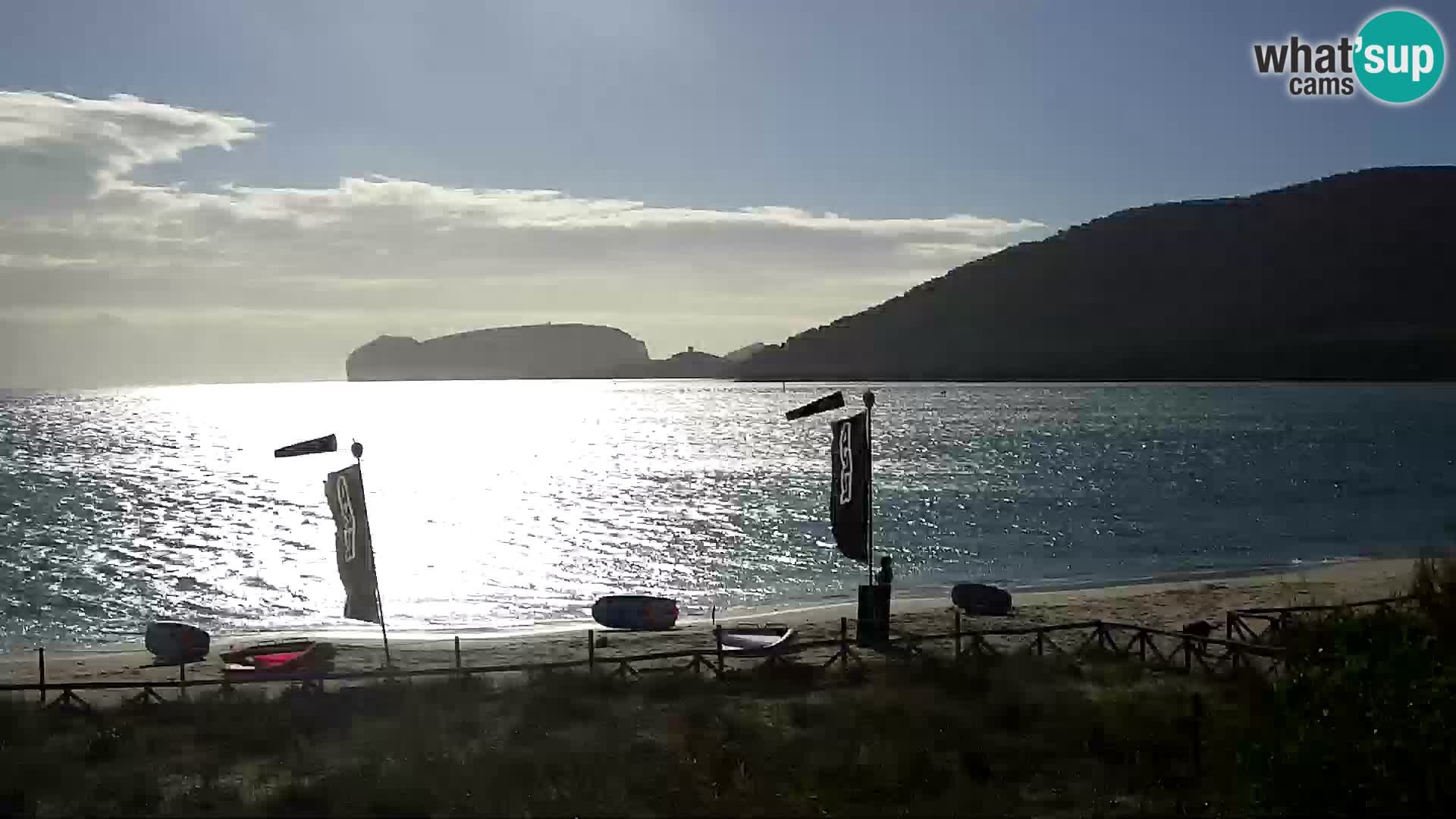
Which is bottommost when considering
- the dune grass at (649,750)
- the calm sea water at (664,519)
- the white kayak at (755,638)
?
the calm sea water at (664,519)

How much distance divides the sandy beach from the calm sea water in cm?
369

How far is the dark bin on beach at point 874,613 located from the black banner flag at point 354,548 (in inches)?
350

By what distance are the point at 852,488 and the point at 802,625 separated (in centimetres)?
1163

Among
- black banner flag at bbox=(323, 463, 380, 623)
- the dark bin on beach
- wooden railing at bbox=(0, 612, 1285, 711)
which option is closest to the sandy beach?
wooden railing at bbox=(0, 612, 1285, 711)

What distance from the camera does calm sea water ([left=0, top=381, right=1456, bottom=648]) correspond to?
4272 cm

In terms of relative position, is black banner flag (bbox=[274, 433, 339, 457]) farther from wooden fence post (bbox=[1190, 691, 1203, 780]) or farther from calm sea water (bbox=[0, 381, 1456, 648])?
calm sea water (bbox=[0, 381, 1456, 648])

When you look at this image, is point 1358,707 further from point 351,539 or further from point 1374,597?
point 1374,597

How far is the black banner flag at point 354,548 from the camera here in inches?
758

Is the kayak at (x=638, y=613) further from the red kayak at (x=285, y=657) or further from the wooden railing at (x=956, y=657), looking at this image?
the red kayak at (x=285, y=657)

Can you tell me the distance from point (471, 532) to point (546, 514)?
7.14 meters

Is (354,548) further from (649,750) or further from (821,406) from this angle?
(821,406)

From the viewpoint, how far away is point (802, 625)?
32.2m

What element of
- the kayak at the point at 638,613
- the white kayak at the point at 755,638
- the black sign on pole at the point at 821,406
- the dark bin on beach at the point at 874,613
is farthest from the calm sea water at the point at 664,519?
the black sign on pole at the point at 821,406

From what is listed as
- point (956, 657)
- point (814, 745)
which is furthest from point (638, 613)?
point (814, 745)
